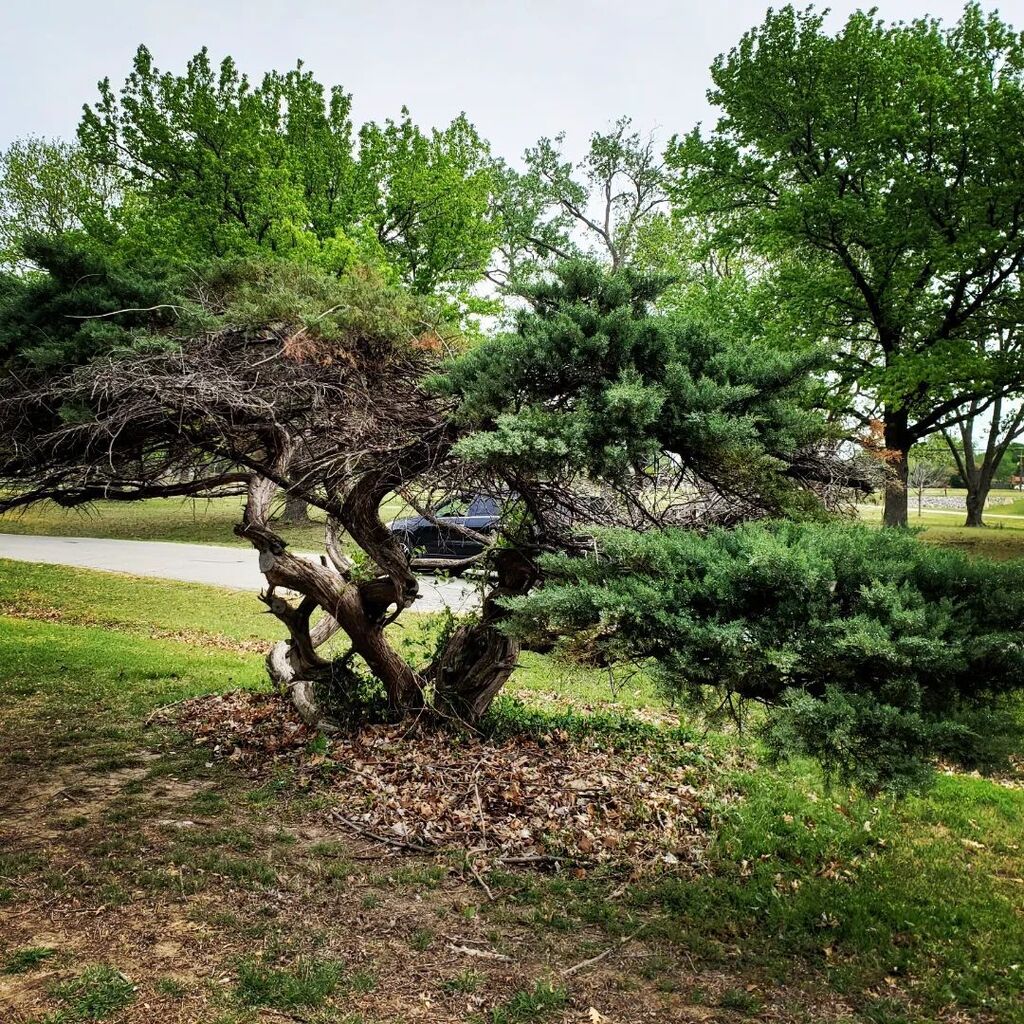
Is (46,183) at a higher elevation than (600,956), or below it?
higher

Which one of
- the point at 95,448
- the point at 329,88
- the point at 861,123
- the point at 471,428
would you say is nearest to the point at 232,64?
the point at 329,88

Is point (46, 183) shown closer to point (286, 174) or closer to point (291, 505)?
point (286, 174)

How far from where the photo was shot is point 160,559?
1588 centimetres

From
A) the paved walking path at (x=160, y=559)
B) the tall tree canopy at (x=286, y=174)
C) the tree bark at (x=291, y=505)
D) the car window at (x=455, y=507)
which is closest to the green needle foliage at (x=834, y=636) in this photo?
the car window at (x=455, y=507)

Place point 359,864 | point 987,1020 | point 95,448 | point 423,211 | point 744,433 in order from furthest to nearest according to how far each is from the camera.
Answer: point 423,211 → point 95,448 → point 359,864 → point 744,433 → point 987,1020

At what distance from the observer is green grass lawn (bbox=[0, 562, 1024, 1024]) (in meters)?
2.92

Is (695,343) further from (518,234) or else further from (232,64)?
(518,234)

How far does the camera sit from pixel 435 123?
63.5 feet

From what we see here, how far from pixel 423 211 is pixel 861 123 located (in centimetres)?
1061

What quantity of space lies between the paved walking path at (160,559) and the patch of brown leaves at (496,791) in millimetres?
6095

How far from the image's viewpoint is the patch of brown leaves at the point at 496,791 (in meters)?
4.29

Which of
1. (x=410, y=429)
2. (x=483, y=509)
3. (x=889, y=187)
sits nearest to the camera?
(x=410, y=429)

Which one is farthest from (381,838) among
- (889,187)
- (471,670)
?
(889,187)

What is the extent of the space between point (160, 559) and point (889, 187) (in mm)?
17836
